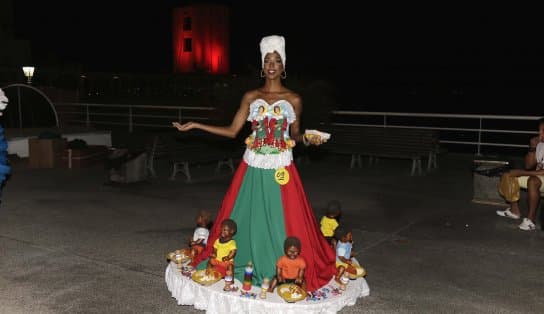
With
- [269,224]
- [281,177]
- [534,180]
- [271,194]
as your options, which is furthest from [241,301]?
[534,180]

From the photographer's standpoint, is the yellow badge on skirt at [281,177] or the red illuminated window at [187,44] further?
the red illuminated window at [187,44]

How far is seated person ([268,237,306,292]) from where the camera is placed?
4.27m

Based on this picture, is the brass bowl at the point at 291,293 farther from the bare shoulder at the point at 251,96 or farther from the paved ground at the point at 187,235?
the bare shoulder at the point at 251,96

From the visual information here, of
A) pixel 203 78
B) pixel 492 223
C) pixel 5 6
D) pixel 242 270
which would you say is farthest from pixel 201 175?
pixel 203 78

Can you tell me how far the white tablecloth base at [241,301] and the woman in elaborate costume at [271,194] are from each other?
23 centimetres

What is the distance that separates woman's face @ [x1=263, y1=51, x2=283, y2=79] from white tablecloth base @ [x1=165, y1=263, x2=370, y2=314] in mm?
1740

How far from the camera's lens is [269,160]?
184 inches

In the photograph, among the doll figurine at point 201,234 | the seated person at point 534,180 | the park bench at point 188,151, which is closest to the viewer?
the doll figurine at point 201,234

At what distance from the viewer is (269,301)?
14.0 ft

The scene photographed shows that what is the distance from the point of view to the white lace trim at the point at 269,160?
4660mm

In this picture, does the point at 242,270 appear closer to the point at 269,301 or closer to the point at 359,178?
the point at 269,301

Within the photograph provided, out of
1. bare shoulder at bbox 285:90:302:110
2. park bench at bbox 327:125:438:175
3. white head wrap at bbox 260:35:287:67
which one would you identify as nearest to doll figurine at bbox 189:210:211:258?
bare shoulder at bbox 285:90:302:110

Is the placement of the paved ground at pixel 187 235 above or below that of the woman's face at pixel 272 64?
below

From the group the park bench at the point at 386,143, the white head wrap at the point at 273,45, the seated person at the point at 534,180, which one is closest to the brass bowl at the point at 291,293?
the white head wrap at the point at 273,45
